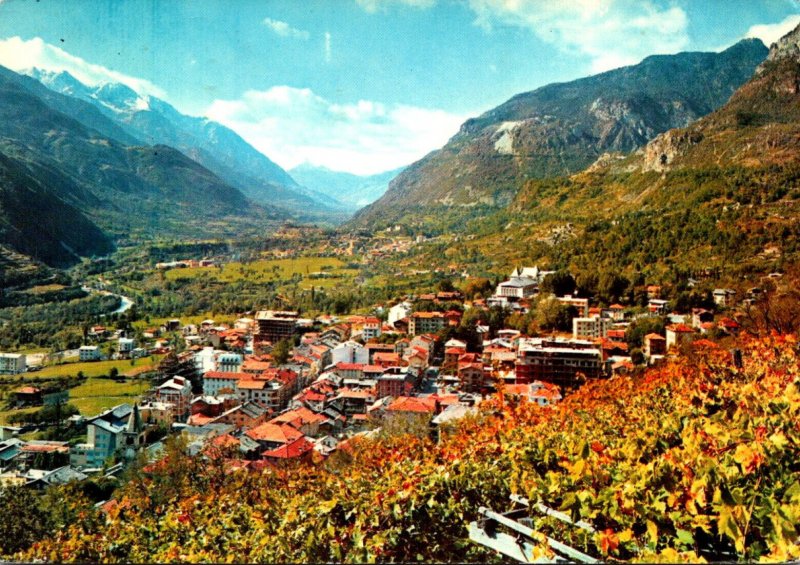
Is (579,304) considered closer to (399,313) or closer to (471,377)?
(471,377)

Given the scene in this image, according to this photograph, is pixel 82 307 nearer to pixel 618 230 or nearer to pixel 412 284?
pixel 412 284

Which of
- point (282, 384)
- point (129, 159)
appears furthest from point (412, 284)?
point (129, 159)

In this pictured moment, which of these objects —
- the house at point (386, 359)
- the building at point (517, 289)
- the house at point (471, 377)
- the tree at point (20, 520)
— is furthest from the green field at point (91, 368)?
the building at point (517, 289)

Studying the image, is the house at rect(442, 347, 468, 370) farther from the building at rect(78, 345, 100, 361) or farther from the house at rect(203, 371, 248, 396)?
the building at rect(78, 345, 100, 361)

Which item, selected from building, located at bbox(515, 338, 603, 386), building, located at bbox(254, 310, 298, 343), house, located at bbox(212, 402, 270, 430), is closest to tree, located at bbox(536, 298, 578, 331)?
building, located at bbox(515, 338, 603, 386)

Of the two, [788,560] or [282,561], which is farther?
[282,561]

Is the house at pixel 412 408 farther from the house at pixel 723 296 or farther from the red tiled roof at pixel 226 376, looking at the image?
the house at pixel 723 296
